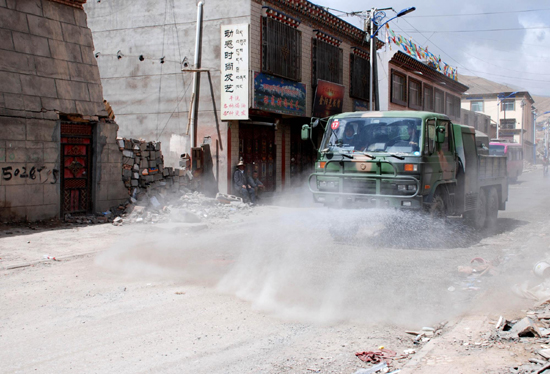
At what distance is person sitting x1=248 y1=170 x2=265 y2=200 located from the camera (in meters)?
18.5

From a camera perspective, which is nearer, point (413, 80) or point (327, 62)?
point (327, 62)

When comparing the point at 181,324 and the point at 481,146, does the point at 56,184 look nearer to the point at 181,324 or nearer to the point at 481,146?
the point at 181,324

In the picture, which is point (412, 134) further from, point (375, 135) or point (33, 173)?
point (33, 173)

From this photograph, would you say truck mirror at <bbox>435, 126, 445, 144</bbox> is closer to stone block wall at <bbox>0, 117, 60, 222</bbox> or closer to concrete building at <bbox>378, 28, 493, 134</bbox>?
stone block wall at <bbox>0, 117, 60, 222</bbox>

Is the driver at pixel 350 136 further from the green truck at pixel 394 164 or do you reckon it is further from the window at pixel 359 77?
the window at pixel 359 77

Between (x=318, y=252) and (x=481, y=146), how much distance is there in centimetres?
606

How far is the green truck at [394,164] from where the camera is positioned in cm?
949

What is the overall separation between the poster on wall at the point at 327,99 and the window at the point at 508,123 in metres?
59.3

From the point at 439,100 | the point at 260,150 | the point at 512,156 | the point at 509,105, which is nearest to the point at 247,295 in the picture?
the point at 260,150

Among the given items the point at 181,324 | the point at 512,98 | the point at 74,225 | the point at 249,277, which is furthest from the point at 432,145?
the point at 512,98

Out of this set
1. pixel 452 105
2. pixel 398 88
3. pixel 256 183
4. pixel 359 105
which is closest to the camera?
pixel 256 183

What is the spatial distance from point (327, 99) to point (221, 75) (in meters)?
6.44

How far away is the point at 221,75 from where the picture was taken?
17.8 m

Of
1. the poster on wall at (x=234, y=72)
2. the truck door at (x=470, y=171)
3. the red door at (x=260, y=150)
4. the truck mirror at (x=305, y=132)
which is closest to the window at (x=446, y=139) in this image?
the truck door at (x=470, y=171)
